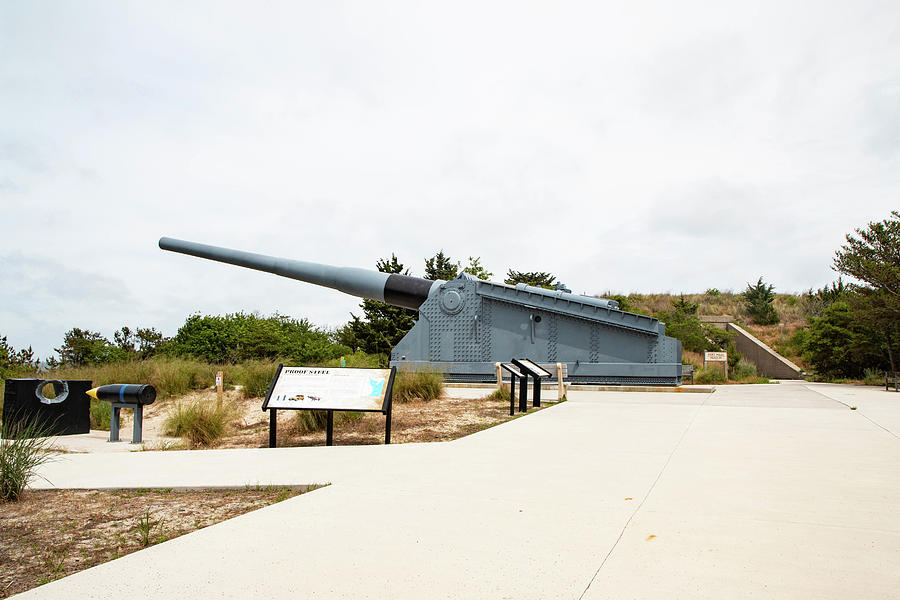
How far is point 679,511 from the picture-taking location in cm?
372

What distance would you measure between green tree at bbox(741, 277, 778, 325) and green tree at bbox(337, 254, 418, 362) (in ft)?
62.1

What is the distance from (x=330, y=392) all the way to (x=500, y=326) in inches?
397

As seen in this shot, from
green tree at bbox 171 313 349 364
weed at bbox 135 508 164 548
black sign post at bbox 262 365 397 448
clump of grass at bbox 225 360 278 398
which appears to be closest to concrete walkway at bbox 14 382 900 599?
weed at bbox 135 508 164 548

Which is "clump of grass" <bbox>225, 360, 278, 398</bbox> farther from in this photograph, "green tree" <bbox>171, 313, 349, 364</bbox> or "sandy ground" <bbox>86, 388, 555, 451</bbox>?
"green tree" <bbox>171, 313, 349, 364</bbox>

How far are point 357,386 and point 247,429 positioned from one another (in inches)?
101

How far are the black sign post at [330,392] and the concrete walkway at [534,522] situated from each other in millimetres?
439

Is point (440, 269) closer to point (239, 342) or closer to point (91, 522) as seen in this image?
point (239, 342)

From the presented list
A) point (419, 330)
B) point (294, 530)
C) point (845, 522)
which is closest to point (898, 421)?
point (845, 522)

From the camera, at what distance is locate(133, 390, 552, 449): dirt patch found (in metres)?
7.13

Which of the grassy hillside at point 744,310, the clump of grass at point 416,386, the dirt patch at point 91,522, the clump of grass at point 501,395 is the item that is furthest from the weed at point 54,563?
the grassy hillside at point 744,310

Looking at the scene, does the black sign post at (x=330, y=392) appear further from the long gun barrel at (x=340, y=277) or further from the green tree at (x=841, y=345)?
the green tree at (x=841, y=345)


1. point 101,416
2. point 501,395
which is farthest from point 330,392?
point 101,416

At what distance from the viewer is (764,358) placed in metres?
27.2

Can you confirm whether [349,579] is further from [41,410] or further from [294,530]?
[41,410]
